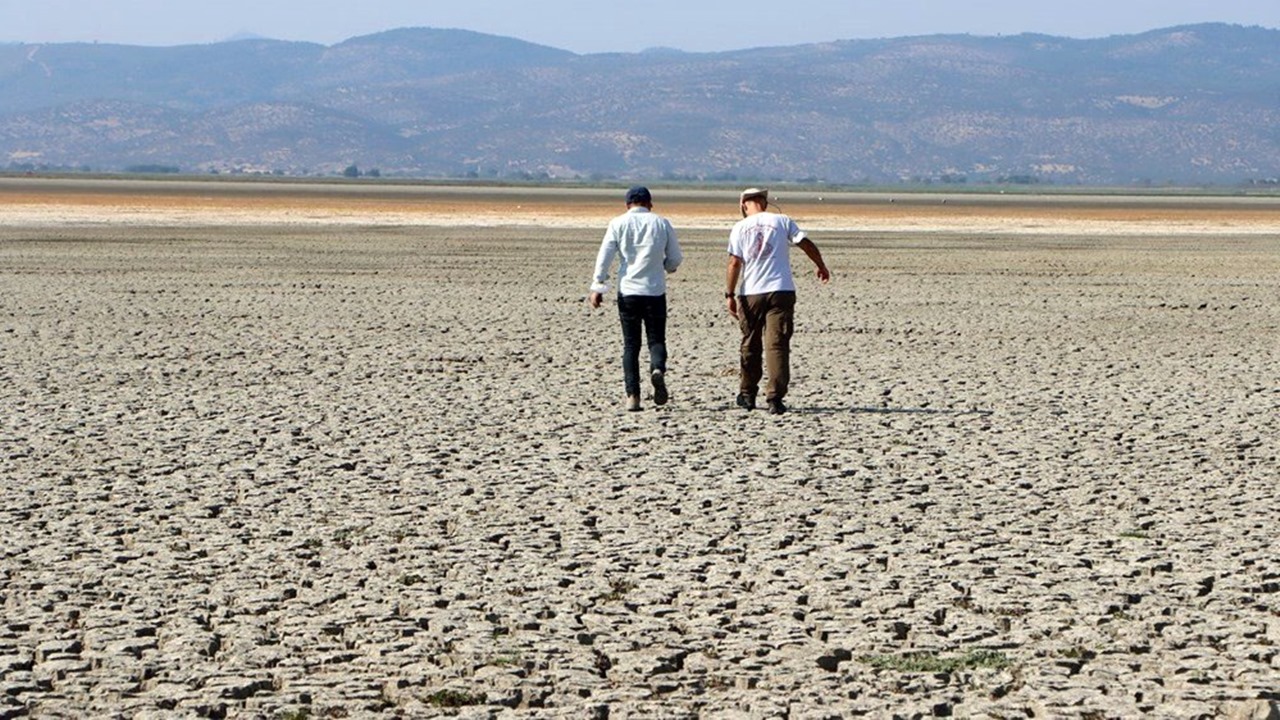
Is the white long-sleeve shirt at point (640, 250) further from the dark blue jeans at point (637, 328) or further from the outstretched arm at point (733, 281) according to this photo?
the outstretched arm at point (733, 281)

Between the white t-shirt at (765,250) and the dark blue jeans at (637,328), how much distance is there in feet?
2.03

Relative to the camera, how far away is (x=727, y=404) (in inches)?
555

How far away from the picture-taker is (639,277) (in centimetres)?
1345

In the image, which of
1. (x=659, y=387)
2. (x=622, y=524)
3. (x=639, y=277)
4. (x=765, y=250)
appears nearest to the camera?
(x=622, y=524)

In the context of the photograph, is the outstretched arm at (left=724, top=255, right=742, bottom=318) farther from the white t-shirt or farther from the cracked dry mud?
the cracked dry mud

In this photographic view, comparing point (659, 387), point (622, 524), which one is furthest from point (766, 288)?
point (622, 524)

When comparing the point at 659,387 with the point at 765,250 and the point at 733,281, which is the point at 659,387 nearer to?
the point at 733,281

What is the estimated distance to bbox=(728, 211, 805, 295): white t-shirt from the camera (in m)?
13.3

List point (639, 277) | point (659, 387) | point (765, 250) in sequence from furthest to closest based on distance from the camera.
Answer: point (659, 387) → point (639, 277) → point (765, 250)

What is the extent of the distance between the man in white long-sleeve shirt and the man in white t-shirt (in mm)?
464

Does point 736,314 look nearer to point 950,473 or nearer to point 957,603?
point 950,473

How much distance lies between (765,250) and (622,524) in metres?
4.46

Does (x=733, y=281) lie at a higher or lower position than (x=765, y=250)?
lower

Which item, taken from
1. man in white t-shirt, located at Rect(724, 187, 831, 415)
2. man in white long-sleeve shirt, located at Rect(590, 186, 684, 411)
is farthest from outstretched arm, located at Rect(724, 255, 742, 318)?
man in white long-sleeve shirt, located at Rect(590, 186, 684, 411)
